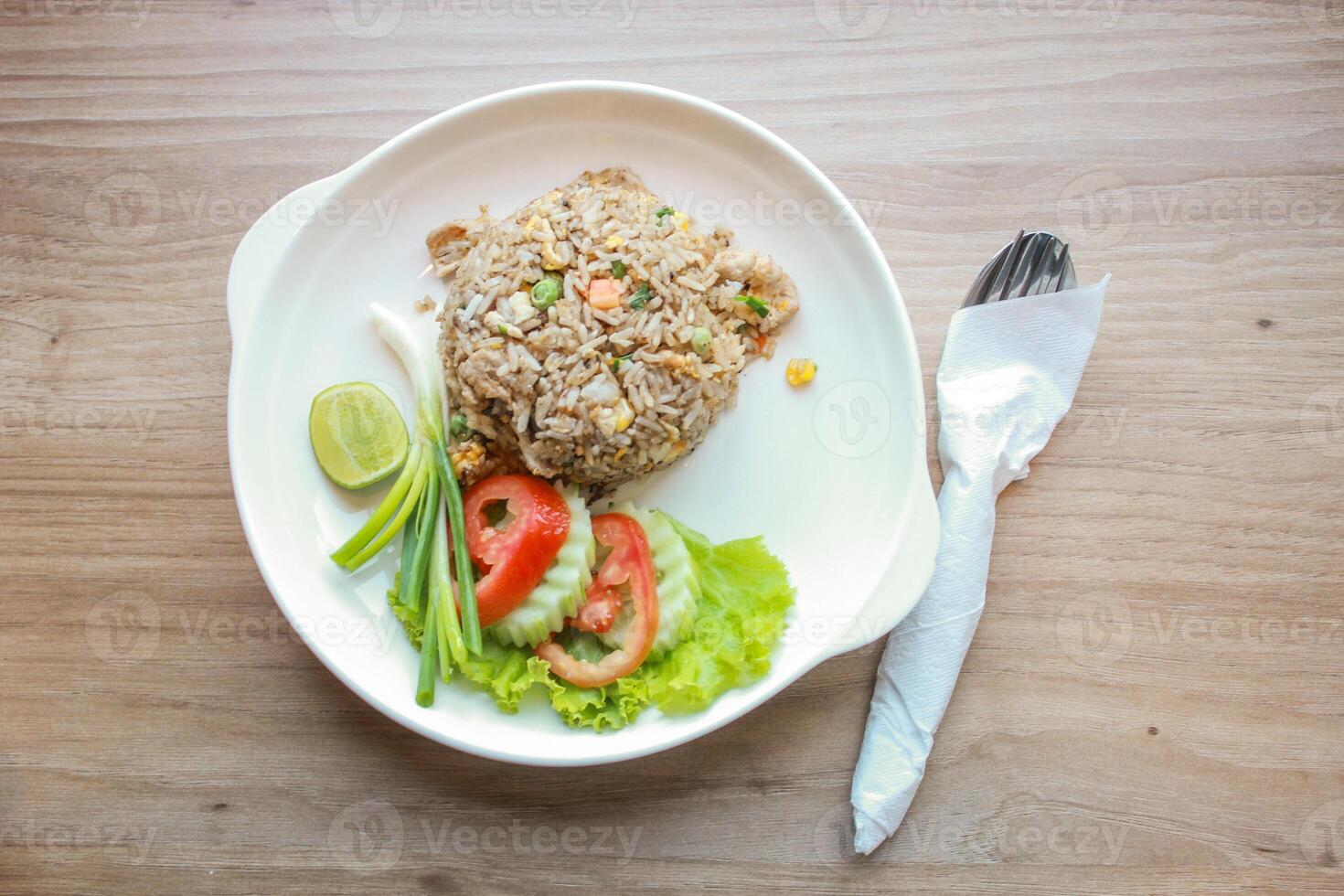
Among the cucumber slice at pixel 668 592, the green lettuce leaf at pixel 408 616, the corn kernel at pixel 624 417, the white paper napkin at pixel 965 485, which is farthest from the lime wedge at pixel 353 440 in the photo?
the white paper napkin at pixel 965 485

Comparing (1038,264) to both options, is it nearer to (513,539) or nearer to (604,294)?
(604,294)

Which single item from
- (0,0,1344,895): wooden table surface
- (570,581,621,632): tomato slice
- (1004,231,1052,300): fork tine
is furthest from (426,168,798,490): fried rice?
(1004,231,1052,300): fork tine

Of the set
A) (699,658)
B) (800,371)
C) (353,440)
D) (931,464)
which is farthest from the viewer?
(931,464)

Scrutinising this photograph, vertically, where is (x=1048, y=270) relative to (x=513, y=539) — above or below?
above

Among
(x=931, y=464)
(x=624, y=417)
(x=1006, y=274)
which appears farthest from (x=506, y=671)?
(x=1006, y=274)

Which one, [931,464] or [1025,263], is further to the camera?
[931,464]

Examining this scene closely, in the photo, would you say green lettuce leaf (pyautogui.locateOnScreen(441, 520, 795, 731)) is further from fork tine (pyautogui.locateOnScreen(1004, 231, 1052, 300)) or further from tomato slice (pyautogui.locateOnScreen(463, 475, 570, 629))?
fork tine (pyautogui.locateOnScreen(1004, 231, 1052, 300))

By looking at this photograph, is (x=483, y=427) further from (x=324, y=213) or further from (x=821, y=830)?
(x=821, y=830)
